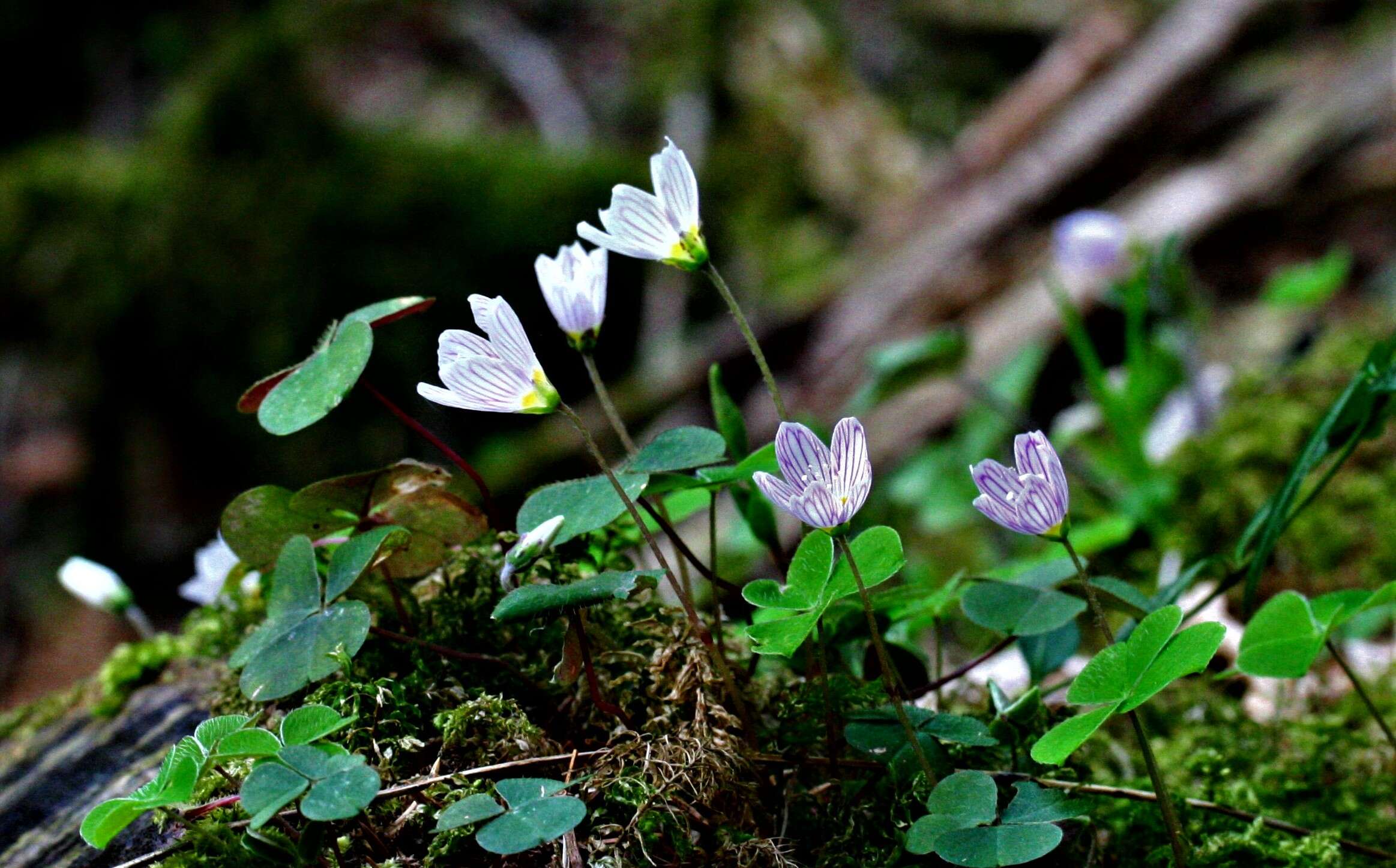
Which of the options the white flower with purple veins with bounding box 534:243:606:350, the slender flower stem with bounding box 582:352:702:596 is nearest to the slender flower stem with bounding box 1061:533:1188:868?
the slender flower stem with bounding box 582:352:702:596

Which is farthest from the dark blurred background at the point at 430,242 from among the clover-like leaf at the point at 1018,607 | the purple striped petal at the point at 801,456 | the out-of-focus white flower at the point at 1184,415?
the purple striped petal at the point at 801,456

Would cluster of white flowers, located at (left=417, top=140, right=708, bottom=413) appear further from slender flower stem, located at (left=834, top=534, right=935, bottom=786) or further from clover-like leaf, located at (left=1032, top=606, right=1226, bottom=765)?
clover-like leaf, located at (left=1032, top=606, right=1226, bottom=765)

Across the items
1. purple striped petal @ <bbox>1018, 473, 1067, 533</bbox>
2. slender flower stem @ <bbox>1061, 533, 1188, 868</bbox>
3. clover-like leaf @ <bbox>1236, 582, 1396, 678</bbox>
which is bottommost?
clover-like leaf @ <bbox>1236, 582, 1396, 678</bbox>

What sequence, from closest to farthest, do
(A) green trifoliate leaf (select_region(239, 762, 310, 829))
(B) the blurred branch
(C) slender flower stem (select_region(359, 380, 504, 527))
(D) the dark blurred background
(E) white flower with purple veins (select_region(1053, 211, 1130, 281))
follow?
1. (A) green trifoliate leaf (select_region(239, 762, 310, 829))
2. (C) slender flower stem (select_region(359, 380, 504, 527))
3. (E) white flower with purple veins (select_region(1053, 211, 1130, 281))
4. (D) the dark blurred background
5. (B) the blurred branch

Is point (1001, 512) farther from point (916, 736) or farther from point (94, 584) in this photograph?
point (94, 584)

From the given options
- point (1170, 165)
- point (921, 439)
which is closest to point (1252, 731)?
point (921, 439)

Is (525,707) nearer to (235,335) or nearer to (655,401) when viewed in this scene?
(655,401)

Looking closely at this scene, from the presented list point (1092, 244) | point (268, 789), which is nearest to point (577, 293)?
point (268, 789)
